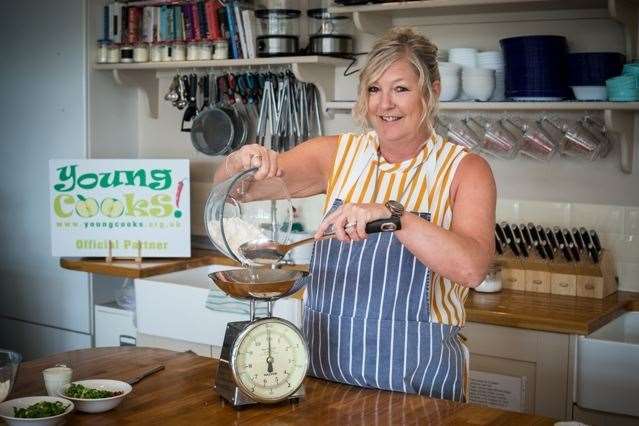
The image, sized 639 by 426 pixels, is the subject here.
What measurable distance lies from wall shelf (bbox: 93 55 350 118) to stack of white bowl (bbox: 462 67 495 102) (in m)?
0.69

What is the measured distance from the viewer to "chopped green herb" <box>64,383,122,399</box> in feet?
6.22

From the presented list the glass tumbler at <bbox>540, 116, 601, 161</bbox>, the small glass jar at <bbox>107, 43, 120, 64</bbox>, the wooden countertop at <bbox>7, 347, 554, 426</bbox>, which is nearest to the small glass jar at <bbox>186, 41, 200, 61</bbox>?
the small glass jar at <bbox>107, 43, 120, 64</bbox>

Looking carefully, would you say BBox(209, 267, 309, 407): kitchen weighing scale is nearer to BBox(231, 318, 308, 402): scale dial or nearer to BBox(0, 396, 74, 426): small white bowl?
BBox(231, 318, 308, 402): scale dial

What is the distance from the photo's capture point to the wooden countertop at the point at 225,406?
6.07 feet

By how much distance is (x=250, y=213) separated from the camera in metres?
2.10

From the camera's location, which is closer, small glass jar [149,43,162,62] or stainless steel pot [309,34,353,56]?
stainless steel pot [309,34,353,56]

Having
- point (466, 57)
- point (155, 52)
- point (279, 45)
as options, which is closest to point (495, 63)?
point (466, 57)

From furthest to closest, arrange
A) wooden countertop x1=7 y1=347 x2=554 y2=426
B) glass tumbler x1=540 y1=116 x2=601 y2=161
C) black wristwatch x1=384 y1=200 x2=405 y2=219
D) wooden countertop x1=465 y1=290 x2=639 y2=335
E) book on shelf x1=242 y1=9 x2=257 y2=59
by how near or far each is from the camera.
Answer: book on shelf x1=242 y1=9 x2=257 y2=59 → glass tumbler x1=540 y1=116 x2=601 y2=161 → wooden countertop x1=465 y1=290 x2=639 y2=335 → black wristwatch x1=384 y1=200 x2=405 y2=219 → wooden countertop x1=7 y1=347 x2=554 y2=426

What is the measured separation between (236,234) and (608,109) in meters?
1.84

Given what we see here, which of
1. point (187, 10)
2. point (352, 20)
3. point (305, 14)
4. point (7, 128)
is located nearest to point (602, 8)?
point (352, 20)

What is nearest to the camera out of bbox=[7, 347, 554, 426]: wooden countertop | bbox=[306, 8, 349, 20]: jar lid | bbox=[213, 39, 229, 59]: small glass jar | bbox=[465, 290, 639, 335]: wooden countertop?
bbox=[7, 347, 554, 426]: wooden countertop

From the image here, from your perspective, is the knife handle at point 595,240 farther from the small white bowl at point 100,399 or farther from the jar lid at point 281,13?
the small white bowl at point 100,399

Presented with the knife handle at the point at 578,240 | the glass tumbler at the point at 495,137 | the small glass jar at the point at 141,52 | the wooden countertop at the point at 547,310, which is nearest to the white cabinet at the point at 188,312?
the wooden countertop at the point at 547,310

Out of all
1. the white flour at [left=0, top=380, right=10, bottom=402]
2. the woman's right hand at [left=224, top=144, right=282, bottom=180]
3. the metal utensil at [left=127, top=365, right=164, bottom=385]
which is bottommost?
the metal utensil at [left=127, top=365, right=164, bottom=385]
